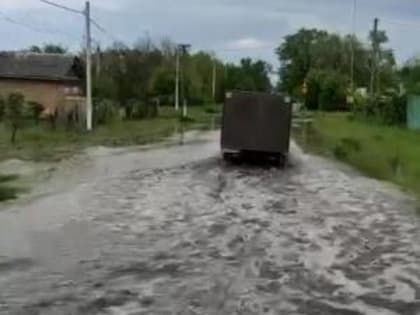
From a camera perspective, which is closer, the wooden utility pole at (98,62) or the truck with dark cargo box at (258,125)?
the truck with dark cargo box at (258,125)

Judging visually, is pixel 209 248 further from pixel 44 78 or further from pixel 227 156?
pixel 44 78

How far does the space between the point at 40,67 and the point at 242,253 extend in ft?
195

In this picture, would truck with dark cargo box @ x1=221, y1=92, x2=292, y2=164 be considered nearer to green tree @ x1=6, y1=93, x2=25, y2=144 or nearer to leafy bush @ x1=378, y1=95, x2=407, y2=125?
green tree @ x1=6, y1=93, x2=25, y2=144

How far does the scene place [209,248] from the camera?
13.3m

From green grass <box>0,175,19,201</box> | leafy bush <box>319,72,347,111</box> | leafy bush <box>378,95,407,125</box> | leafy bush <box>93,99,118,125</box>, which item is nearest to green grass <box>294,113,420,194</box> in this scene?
leafy bush <box>378,95,407,125</box>

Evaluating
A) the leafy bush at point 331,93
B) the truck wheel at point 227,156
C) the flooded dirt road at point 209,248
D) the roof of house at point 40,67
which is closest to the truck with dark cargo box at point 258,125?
the truck wheel at point 227,156

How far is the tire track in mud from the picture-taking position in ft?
32.0

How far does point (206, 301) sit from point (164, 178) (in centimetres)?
1441

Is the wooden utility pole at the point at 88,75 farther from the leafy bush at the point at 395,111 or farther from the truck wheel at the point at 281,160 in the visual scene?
the leafy bush at the point at 395,111

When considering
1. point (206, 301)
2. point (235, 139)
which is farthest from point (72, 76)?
point (206, 301)

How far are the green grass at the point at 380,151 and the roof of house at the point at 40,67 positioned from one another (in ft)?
77.3

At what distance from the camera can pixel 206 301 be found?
9711mm

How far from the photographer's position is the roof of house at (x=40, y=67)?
68.9 meters

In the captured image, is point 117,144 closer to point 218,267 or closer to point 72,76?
point 218,267
